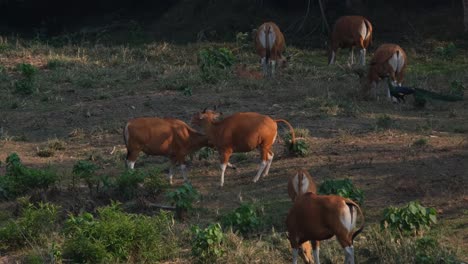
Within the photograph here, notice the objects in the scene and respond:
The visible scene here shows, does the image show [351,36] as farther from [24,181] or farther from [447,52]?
[24,181]

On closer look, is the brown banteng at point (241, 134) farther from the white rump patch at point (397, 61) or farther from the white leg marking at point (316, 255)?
the white rump patch at point (397, 61)

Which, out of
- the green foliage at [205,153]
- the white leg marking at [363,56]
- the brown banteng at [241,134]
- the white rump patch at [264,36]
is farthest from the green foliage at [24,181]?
the white leg marking at [363,56]

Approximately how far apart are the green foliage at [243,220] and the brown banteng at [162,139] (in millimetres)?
2006

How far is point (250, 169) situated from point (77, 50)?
420 inches

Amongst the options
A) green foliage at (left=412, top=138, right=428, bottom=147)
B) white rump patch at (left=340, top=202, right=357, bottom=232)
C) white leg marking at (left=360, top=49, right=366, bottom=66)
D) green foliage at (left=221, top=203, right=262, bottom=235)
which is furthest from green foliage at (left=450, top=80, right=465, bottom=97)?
white rump patch at (left=340, top=202, right=357, bottom=232)

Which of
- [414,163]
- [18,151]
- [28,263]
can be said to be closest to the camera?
[28,263]

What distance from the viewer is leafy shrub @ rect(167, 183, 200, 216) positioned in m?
10.7

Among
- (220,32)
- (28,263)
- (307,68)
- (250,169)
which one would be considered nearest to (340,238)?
(28,263)

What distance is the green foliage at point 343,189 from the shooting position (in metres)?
10.6

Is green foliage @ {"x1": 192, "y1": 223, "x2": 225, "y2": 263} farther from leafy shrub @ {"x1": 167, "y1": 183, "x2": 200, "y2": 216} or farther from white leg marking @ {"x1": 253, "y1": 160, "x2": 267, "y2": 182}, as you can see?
white leg marking @ {"x1": 253, "y1": 160, "x2": 267, "y2": 182}

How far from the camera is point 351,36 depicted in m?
20.8

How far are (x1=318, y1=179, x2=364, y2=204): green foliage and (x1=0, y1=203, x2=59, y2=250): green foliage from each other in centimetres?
299

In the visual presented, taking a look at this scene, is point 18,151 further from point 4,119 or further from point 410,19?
point 410,19

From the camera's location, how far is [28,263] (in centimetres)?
965
